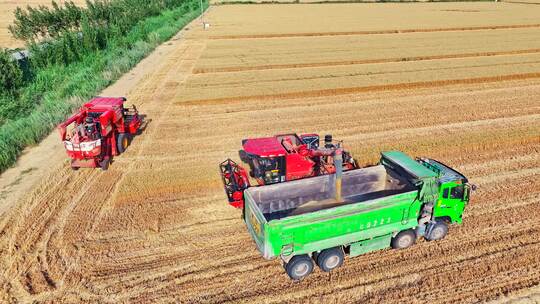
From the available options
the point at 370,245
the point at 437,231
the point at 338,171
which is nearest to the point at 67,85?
the point at 338,171

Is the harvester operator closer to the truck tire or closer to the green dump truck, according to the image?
the green dump truck

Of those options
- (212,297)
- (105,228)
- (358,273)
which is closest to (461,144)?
(358,273)

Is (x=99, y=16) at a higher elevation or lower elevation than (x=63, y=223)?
higher

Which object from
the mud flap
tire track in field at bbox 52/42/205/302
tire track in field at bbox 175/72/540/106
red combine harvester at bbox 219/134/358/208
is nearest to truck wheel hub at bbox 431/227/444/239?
the mud flap

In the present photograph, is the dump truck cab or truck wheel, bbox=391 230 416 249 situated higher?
the dump truck cab

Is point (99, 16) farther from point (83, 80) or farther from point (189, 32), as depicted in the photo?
point (83, 80)

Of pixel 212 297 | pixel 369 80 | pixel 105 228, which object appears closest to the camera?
pixel 212 297

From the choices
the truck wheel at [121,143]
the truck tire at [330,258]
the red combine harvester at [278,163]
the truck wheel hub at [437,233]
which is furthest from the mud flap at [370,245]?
the truck wheel at [121,143]

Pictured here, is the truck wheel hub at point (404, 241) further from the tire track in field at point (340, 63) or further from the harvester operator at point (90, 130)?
the tire track in field at point (340, 63)
